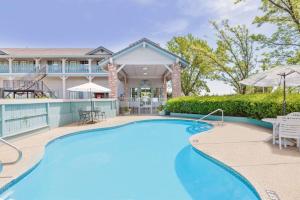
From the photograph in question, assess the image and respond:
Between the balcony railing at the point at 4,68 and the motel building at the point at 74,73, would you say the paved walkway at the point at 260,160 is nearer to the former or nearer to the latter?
the motel building at the point at 74,73

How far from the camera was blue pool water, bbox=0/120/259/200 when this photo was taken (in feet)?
13.7

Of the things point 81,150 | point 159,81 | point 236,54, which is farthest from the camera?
point 159,81

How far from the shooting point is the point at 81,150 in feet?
25.6

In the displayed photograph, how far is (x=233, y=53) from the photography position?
2266 cm

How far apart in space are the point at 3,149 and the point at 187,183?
6.08m

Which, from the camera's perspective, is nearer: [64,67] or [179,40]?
[64,67]

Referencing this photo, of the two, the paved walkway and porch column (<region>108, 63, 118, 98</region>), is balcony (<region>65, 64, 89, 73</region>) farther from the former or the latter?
the paved walkway

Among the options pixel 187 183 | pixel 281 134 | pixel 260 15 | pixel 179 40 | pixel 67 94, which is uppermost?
pixel 179 40

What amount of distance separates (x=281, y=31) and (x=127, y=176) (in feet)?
60.3

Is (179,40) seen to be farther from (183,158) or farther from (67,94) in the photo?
(183,158)

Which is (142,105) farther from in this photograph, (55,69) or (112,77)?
(55,69)

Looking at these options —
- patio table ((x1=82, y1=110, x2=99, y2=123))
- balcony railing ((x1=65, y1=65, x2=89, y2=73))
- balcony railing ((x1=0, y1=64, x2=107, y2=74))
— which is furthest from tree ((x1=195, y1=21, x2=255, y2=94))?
balcony railing ((x1=65, y1=65, x2=89, y2=73))

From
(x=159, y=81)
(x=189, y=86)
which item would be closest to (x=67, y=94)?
(x=159, y=81)

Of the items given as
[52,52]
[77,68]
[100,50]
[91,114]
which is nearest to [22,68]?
[52,52]
